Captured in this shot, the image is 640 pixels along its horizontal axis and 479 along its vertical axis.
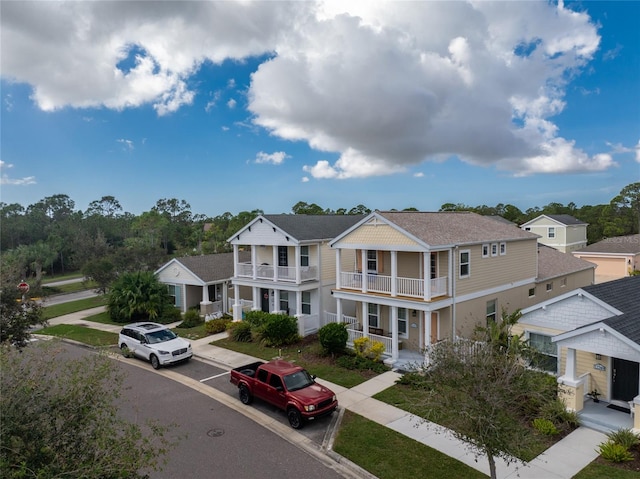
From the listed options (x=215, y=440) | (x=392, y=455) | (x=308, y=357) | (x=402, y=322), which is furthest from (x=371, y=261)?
(x=215, y=440)

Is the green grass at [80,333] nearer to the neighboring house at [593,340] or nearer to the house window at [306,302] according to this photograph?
the house window at [306,302]

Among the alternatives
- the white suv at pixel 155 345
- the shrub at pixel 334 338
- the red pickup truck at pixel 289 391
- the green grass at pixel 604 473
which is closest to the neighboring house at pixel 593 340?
the green grass at pixel 604 473

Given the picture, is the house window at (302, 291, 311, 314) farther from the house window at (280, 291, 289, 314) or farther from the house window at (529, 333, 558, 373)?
the house window at (529, 333, 558, 373)

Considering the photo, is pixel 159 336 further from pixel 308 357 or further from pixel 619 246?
pixel 619 246

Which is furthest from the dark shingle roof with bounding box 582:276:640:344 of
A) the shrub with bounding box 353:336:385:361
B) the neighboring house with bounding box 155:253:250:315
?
the neighboring house with bounding box 155:253:250:315

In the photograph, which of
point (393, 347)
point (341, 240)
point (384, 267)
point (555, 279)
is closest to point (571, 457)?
point (393, 347)

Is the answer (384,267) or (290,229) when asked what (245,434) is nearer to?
(384,267)
